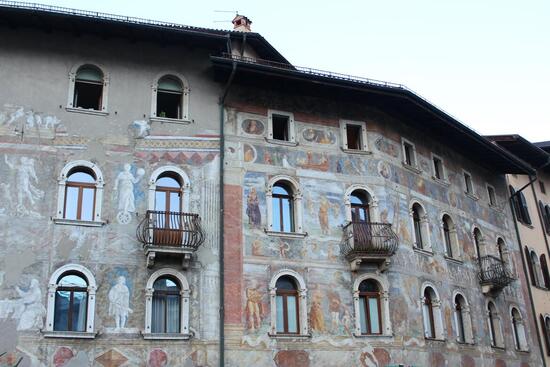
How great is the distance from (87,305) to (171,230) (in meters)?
2.80

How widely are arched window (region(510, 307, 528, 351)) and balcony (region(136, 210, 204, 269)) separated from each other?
44.4 ft

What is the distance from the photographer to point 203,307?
721 inches

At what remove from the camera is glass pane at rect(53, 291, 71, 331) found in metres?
17.2

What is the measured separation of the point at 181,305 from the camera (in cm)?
1823

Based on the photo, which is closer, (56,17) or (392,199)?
(56,17)

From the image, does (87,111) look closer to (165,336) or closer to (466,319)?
(165,336)

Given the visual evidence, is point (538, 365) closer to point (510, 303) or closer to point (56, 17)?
point (510, 303)

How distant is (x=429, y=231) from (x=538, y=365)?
7.62 metres

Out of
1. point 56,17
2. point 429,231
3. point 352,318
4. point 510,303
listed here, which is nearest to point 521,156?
point 510,303

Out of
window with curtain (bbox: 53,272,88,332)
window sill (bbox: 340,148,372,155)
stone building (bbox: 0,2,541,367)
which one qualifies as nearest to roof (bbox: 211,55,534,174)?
stone building (bbox: 0,2,541,367)

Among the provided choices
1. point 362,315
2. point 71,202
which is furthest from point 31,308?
point 362,315

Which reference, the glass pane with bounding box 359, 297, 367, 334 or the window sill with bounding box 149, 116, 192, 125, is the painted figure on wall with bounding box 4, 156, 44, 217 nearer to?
the window sill with bounding box 149, 116, 192, 125

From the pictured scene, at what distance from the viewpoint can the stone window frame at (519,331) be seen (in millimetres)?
25697

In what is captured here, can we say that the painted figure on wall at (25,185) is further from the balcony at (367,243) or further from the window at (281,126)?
the balcony at (367,243)
